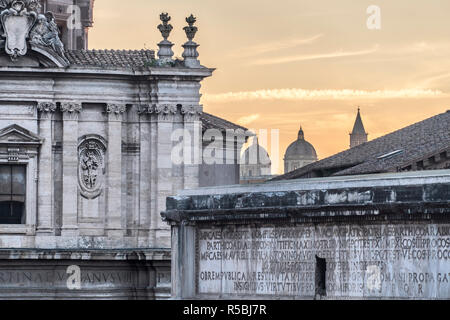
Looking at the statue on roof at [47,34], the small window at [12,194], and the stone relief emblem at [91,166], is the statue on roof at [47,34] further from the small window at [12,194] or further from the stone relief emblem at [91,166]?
the small window at [12,194]

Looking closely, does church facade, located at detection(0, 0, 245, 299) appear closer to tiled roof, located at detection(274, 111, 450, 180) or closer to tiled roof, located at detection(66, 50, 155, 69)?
tiled roof, located at detection(66, 50, 155, 69)

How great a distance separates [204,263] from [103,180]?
22364mm

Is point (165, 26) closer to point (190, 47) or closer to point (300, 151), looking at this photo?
point (190, 47)

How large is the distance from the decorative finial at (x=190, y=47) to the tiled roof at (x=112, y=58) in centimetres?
Result: 109

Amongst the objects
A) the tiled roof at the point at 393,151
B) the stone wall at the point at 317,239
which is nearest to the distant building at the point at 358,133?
the tiled roof at the point at 393,151

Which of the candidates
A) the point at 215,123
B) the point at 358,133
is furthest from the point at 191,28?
the point at 358,133

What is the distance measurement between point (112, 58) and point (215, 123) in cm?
370

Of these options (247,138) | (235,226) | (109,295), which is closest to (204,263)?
(235,226)

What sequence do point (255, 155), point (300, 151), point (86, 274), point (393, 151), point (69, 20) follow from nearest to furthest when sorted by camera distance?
point (86, 274) < point (393, 151) < point (69, 20) < point (255, 155) < point (300, 151)

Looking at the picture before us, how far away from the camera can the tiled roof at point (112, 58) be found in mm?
58906

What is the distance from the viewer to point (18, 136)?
189 feet
